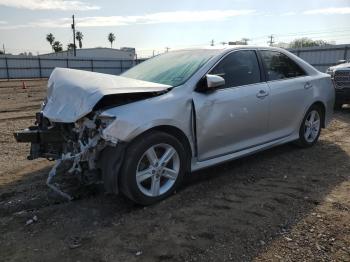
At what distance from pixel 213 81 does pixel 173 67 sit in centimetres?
72

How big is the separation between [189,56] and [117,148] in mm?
1864

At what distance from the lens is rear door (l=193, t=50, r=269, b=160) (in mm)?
4645

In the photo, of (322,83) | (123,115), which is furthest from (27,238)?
(322,83)

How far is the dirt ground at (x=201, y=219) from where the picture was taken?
131 inches

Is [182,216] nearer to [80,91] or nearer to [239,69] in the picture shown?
[80,91]

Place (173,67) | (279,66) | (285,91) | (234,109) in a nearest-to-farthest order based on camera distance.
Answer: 1. (234,109)
2. (173,67)
3. (285,91)
4. (279,66)

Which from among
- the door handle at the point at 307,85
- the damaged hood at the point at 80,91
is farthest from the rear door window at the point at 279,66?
the damaged hood at the point at 80,91

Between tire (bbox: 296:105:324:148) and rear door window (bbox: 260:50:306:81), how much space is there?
2.12 feet

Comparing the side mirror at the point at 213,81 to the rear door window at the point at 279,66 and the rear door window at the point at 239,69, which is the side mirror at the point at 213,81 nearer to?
the rear door window at the point at 239,69

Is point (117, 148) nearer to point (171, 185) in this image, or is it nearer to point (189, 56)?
point (171, 185)

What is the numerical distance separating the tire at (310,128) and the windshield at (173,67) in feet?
7.00

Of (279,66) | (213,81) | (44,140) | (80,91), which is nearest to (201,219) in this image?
(213,81)

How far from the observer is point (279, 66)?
232 inches

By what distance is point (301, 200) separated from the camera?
4.35m
